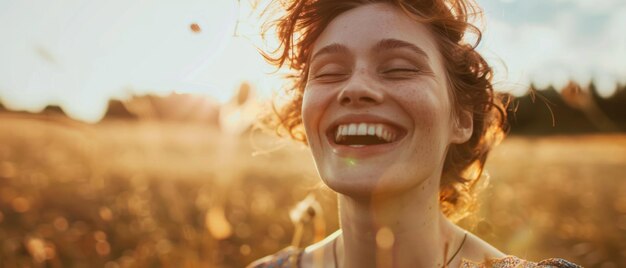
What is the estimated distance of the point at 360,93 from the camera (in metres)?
2.30

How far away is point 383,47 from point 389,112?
249mm

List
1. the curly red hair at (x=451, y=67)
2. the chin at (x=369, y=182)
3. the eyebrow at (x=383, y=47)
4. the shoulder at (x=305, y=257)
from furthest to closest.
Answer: the shoulder at (x=305, y=257) < the curly red hair at (x=451, y=67) < the eyebrow at (x=383, y=47) < the chin at (x=369, y=182)

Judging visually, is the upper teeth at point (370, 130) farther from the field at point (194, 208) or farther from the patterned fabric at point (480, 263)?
the patterned fabric at point (480, 263)

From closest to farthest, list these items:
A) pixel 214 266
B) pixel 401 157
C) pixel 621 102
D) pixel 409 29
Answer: pixel 401 157, pixel 409 29, pixel 214 266, pixel 621 102

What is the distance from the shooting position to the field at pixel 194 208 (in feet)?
9.61

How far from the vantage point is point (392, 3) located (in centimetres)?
252

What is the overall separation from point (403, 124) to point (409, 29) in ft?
1.28

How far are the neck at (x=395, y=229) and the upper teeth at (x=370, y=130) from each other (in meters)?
0.23

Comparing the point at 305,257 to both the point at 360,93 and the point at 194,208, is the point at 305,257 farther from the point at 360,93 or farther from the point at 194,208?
the point at 194,208

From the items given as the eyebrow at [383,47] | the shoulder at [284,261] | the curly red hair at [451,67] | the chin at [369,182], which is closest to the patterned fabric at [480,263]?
the shoulder at [284,261]

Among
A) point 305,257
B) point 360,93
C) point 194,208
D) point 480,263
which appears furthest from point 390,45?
point 194,208

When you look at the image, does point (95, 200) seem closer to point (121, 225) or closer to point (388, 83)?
point (121, 225)

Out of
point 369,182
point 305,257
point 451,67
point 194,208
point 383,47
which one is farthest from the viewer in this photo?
point 194,208

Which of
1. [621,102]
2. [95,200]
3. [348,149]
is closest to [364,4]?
[348,149]
